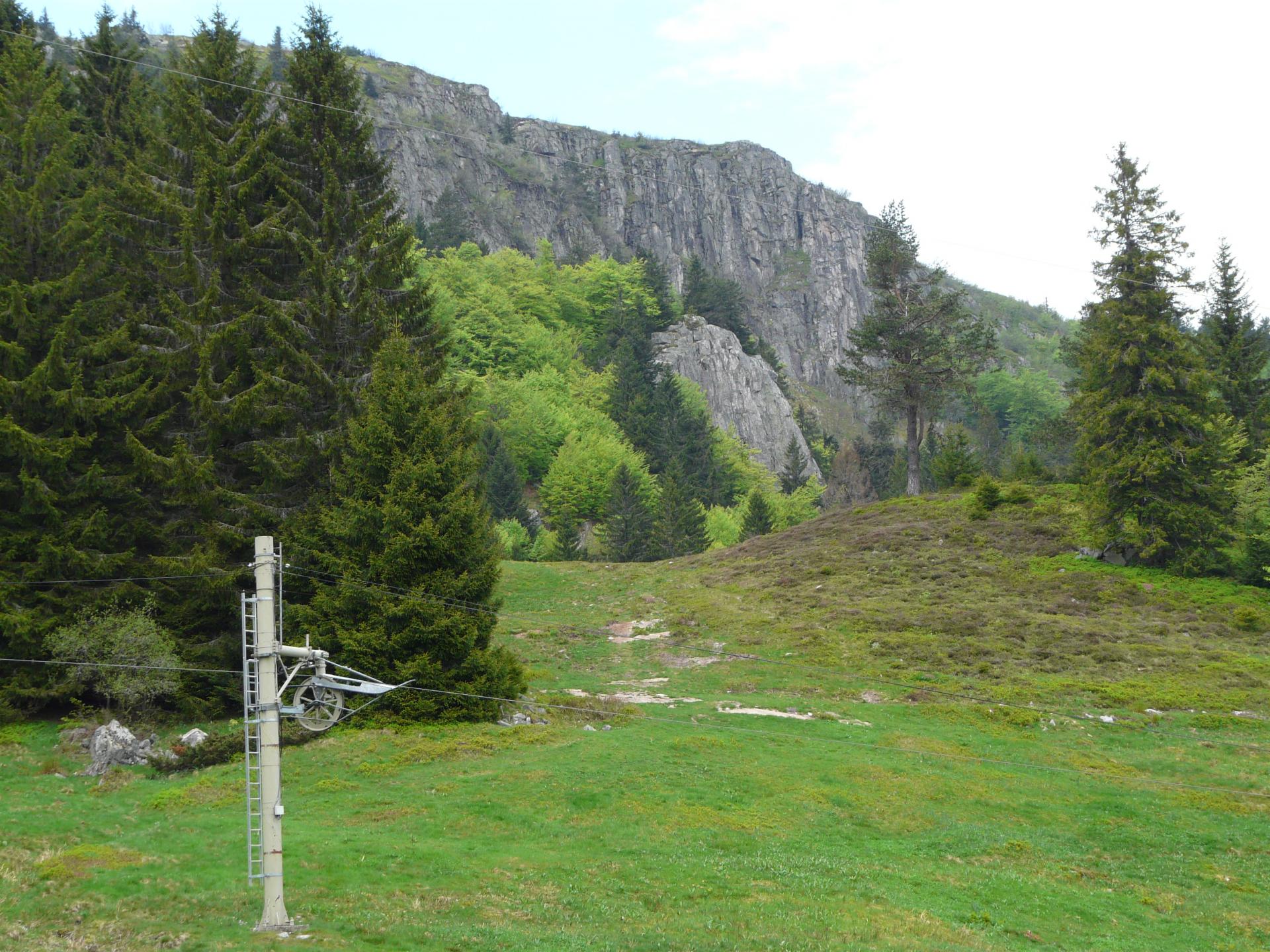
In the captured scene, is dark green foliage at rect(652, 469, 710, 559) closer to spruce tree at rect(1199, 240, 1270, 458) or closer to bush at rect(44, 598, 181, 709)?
spruce tree at rect(1199, 240, 1270, 458)

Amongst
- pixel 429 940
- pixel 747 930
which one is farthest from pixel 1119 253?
pixel 429 940

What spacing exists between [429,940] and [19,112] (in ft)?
128

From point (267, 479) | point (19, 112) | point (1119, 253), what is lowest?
point (267, 479)

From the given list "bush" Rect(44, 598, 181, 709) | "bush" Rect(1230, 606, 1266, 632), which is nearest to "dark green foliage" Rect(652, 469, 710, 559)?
"bush" Rect(1230, 606, 1266, 632)

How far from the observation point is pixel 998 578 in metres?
50.9

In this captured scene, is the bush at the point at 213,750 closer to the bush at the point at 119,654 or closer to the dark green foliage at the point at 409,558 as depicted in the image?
the dark green foliage at the point at 409,558

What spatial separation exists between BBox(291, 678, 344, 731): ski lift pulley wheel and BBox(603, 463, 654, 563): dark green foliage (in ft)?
212

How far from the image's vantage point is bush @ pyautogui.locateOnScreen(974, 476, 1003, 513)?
61.2m

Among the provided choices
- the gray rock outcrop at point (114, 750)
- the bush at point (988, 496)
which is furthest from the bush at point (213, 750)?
the bush at point (988, 496)

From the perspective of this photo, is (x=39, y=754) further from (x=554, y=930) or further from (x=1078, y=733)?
(x=1078, y=733)

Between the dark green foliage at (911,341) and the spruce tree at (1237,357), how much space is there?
1384 centimetres

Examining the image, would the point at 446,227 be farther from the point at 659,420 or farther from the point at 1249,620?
the point at 1249,620

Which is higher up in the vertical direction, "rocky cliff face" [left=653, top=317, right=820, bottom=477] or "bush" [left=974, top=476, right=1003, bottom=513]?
"rocky cliff face" [left=653, top=317, right=820, bottom=477]

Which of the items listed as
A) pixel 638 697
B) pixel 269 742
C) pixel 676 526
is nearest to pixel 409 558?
pixel 638 697
